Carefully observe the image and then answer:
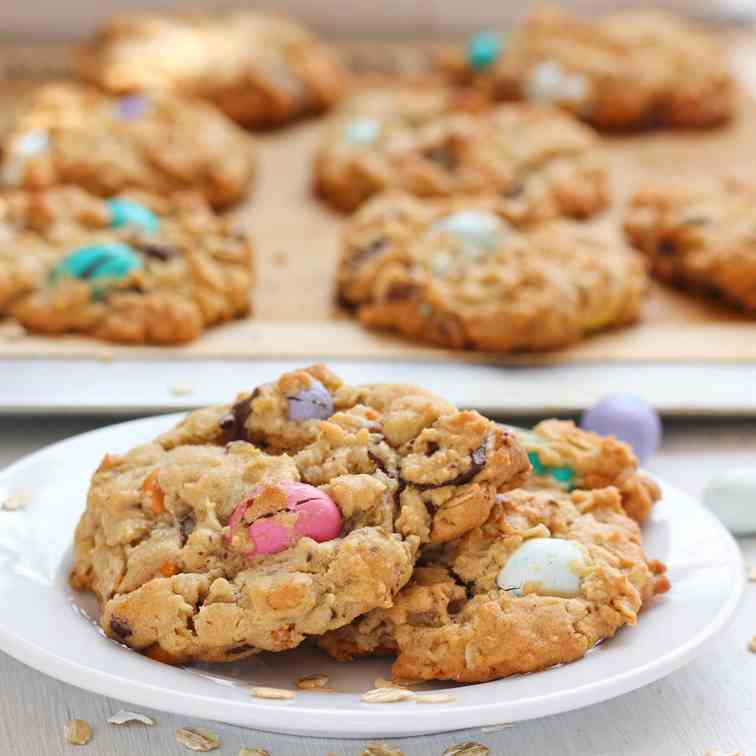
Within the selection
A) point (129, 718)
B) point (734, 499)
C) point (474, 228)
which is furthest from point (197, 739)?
point (474, 228)

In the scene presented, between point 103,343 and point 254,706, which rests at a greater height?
point 254,706

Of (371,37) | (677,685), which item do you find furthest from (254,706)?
(371,37)

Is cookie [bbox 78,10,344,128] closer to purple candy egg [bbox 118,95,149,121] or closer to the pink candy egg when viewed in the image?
purple candy egg [bbox 118,95,149,121]

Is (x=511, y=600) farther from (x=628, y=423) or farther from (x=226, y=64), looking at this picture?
(x=226, y=64)

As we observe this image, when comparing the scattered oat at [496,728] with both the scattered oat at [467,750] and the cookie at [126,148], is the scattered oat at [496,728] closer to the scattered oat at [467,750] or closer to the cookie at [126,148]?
the scattered oat at [467,750]

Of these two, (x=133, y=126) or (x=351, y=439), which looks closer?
(x=351, y=439)

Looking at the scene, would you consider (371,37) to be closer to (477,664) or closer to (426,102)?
(426,102)
